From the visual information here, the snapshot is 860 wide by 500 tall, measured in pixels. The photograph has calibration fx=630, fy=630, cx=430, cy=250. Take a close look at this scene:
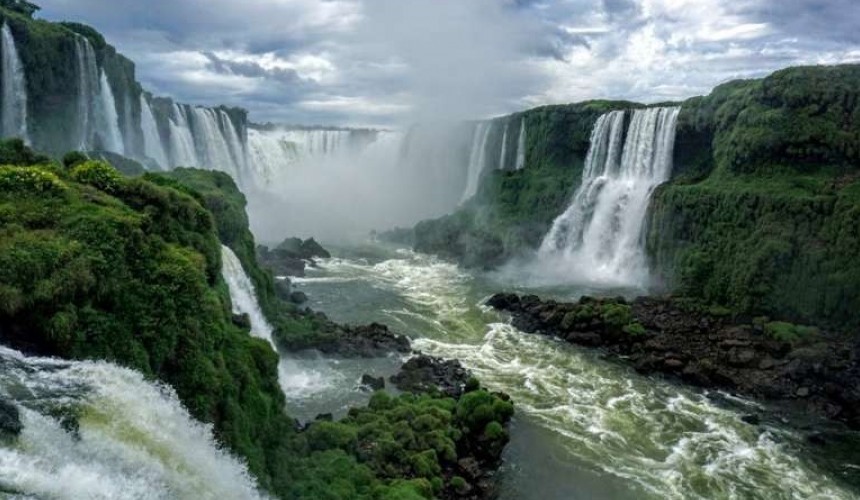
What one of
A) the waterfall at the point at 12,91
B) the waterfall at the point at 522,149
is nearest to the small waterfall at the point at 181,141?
the waterfall at the point at 12,91

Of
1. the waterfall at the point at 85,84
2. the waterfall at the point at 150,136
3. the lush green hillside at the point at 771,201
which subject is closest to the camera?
the lush green hillside at the point at 771,201

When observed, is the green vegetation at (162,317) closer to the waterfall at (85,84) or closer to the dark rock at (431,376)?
the dark rock at (431,376)

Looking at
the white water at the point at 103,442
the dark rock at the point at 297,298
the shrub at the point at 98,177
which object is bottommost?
the dark rock at the point at 297,298

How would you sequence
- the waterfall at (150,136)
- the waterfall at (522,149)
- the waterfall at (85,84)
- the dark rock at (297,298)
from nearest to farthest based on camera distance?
the dark rock at (297,298)
the waterfall at (85,84)
the waterfall at (150,136)
the waterfall at (522,149)

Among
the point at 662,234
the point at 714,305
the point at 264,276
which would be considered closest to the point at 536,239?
the point at 662,234

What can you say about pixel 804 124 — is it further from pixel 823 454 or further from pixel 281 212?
pixel 281 212

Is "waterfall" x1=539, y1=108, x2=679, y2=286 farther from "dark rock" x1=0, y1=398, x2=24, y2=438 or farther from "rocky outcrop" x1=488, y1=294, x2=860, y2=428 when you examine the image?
"dark rock" x1=0, y1=398, x2=24, y2=438

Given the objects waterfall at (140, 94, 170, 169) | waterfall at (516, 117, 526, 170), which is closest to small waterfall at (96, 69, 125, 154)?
waterfall at (140, 94, 170, 169)
